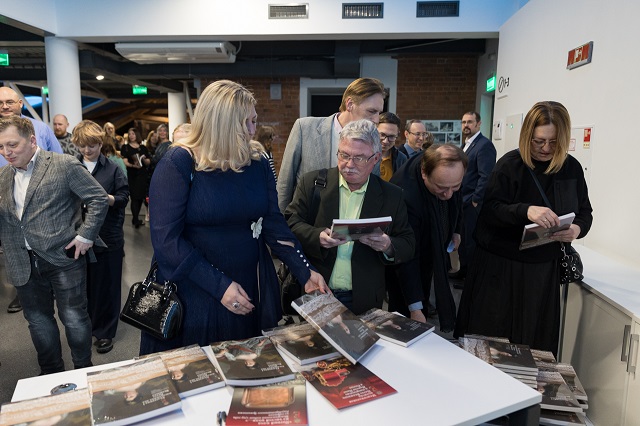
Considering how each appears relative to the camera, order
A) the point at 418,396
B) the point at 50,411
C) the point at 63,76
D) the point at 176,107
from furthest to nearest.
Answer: the point at 176,107
the point at 63,76
the point at 418,396
the point at 50,411

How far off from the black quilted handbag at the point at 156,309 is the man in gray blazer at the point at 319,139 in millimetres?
858

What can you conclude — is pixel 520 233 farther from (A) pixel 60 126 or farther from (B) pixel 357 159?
(A) pixel 60 126

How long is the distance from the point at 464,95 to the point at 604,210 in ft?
18.3

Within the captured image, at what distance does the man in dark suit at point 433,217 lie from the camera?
6.70 feet

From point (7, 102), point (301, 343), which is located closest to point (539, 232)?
point (301, 343)

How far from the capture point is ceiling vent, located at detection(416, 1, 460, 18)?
5.52m

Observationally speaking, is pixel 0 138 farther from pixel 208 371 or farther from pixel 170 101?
pixel 170 101

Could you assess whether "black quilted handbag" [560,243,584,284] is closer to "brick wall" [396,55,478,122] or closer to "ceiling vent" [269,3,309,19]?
"ceiling vent" [269,3,309,19]

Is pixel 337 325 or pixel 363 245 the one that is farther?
pixel 363 245

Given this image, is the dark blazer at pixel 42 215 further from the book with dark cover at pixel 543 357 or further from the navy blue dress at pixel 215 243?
the book with dark cover at pixel 543 357

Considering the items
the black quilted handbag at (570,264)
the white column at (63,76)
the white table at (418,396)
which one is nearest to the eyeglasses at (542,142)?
the black quilted handbag at (570,264)

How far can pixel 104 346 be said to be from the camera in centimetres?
319

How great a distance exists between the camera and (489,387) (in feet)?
4.15

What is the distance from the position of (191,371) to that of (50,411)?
34 centimetres
